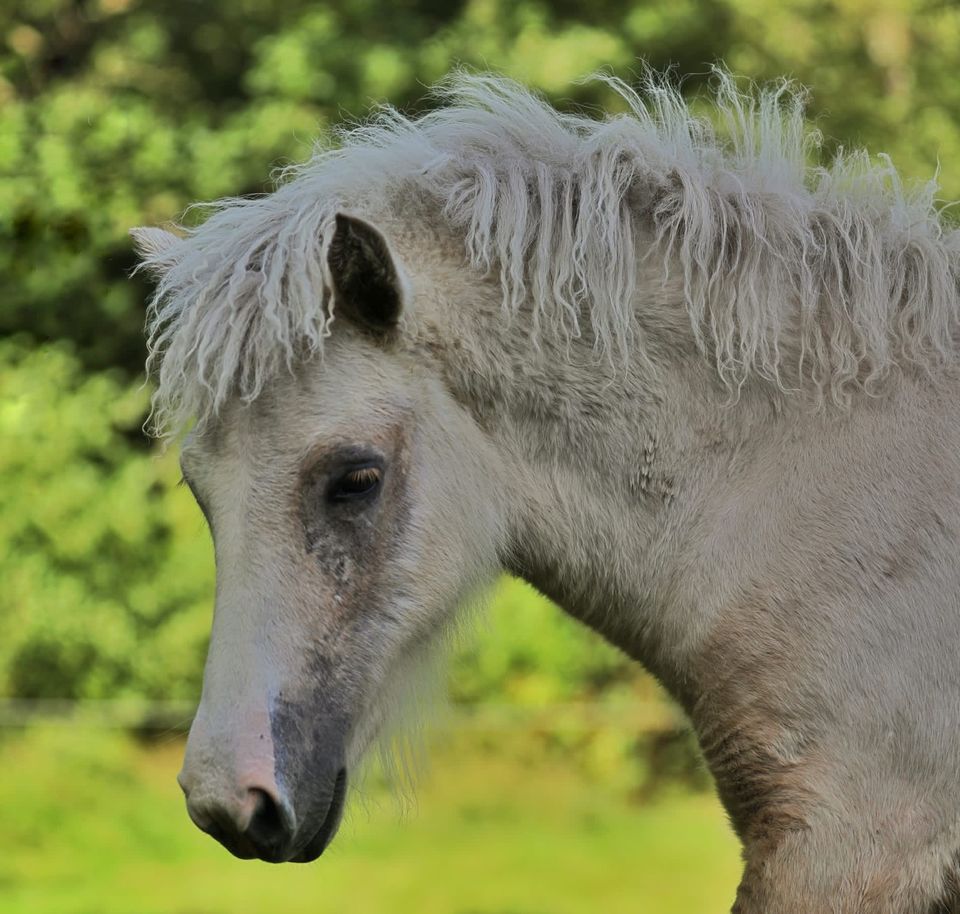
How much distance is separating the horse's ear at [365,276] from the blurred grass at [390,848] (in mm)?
5393

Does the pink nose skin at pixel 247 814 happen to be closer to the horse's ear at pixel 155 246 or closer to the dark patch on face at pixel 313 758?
the dark patch on face at pixel 313 758

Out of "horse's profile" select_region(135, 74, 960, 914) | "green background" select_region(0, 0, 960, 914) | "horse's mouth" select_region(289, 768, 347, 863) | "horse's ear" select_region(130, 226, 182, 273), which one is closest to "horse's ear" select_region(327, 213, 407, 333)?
"horse's profile" select_region(135, 74, 960, 914)

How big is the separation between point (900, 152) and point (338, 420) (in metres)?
7.70

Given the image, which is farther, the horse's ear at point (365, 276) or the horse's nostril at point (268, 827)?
the horse's ear at point (365, 276)

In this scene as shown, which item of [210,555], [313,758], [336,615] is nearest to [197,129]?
Answer: [210,555]

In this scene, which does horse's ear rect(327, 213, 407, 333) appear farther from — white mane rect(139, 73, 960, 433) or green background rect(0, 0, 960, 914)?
green background rect(0, 0, 960, 914)

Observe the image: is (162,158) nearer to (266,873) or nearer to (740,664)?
(266,873)

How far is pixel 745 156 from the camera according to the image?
9.88 feet

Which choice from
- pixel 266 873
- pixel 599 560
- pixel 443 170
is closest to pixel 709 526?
pixel 599 560

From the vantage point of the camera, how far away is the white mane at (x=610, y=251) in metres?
2.68

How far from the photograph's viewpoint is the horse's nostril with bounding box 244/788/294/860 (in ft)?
8.00

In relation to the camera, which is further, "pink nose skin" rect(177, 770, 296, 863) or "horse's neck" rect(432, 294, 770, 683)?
"horse's neck" rect(432, 294, 770, 683)

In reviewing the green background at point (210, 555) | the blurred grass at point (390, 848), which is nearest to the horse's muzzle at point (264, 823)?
the blurred grass at point (390, 848)

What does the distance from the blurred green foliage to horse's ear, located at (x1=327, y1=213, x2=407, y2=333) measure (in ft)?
17.4
